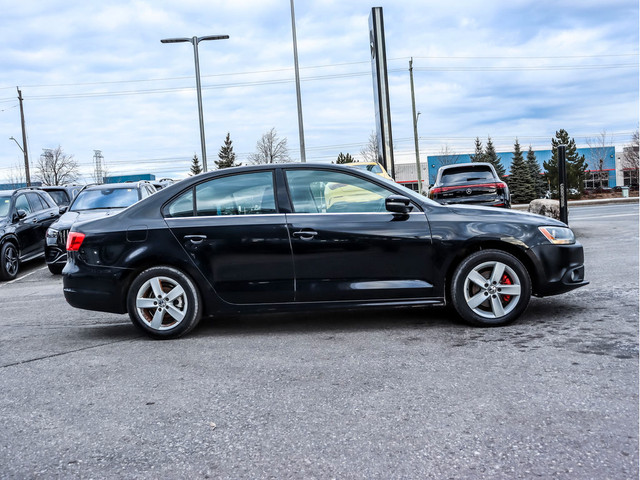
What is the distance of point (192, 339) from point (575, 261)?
3502 millimetres

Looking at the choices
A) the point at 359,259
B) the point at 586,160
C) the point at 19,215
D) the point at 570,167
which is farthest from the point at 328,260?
the point at 586,160

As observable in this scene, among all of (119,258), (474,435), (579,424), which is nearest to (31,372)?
(119,258)

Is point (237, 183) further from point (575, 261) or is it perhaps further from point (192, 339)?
point (575, 261)

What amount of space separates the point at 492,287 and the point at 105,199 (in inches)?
359

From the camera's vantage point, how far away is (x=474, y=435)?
3094 mm

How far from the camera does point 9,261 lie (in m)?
11.7

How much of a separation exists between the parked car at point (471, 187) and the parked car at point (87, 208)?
6524 millimetres

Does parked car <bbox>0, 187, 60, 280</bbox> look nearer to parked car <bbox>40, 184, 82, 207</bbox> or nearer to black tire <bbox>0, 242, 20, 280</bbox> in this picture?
black tire <bbox>0, 242, 20, 280</bbox>

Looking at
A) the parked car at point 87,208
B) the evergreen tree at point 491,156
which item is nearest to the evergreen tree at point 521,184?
the evergreen tree at point 491,156

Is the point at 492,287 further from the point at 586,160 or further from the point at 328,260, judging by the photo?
the point at 586,160

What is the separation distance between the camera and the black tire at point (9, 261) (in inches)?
452

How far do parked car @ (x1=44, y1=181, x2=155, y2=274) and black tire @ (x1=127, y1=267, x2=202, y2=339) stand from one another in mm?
5642

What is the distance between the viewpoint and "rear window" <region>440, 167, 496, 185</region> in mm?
14164

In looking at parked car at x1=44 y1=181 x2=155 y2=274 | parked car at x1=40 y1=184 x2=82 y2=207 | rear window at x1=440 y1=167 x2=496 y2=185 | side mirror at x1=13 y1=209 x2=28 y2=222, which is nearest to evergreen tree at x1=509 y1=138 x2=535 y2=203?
rear window at x1=440 y1=167 x2=496 y2=185
